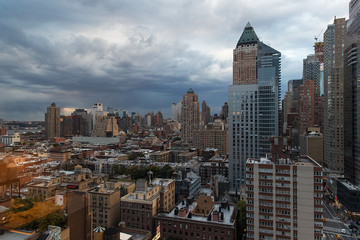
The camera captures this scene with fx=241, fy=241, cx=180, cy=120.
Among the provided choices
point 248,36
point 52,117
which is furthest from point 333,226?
point 248,36

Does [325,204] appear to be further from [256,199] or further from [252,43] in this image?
[252,43]

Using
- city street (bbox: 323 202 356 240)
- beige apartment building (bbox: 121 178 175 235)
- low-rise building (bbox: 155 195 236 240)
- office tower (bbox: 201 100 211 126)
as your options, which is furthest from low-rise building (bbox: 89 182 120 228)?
office tower (bbox: 201 100 211 126)

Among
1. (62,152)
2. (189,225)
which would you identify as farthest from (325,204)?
(62,152)

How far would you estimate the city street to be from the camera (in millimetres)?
10569

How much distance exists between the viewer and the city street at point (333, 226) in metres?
10.6

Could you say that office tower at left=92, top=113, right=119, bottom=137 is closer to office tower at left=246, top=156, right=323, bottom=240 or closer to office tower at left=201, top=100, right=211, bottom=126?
office tower at left=201, top=100, right=211, bottom=126

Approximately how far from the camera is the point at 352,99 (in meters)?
18.9

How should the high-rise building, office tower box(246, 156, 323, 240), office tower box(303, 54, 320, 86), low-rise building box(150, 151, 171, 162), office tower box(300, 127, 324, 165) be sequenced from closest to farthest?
1. office tower box(246, 156, 323, 240)
2. low-rise building box(150, 151, 171, 162)
3. office tower box(300, 127, 324, 165)
4. office tower box(303, 54, 320, 86)
5. the high-rise building

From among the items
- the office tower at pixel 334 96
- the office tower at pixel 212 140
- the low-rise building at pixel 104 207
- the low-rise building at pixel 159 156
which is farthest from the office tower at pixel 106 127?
the low-rise building at pixel 104 207

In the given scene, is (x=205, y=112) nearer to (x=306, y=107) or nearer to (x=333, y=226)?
(x=306, y=107)

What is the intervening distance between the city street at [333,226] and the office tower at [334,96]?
29.2ft

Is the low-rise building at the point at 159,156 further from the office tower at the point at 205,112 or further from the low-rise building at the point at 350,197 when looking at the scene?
the office tower at the point at 205,112

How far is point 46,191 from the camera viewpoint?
357 inches

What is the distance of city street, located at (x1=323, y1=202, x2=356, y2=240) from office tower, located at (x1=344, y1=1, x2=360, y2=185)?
3721mm
